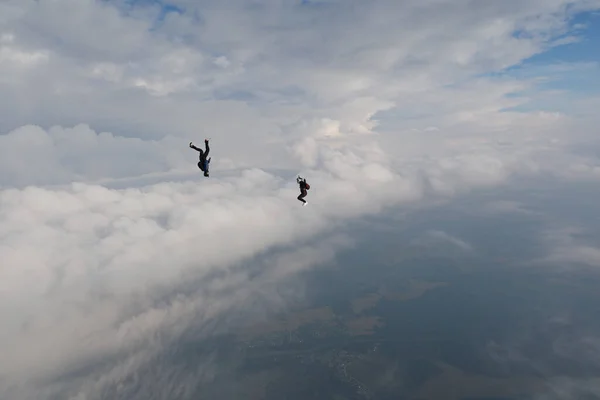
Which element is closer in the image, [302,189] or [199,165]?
[199,165]

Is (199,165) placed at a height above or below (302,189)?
above
